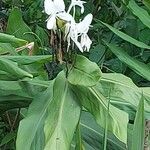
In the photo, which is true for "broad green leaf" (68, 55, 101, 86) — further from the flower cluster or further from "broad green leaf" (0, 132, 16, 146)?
"broad green leaf" (0, 132, 16, 146)

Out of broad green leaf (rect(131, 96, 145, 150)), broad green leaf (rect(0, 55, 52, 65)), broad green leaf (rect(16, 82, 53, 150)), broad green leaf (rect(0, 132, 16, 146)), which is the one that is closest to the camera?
broad green leaf (rect(131, 96, 145, 150))

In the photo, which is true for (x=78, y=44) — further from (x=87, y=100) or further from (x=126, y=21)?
(x=126, y=21)

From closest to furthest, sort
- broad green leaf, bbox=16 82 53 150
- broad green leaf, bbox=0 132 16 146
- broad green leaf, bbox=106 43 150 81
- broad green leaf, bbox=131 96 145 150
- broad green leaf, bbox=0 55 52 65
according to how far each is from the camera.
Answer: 1. broad green leaf, bbox=131 96 145 150
2. broad green leaf, bbox=16 82 53 150
3. broad green leaf, bbox=0 55 52 65
4. broad green leaf, bbox=0 132 16 146
5. broad green leaf, bbox=106 43 150 81

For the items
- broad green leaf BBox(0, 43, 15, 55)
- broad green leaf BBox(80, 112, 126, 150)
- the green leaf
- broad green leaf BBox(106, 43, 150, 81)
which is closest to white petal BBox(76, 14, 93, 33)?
the green leaf

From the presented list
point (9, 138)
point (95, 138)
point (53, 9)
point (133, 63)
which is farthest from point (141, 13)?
point (53, 9)

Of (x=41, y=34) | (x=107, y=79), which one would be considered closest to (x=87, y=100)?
(x=107, y=79)

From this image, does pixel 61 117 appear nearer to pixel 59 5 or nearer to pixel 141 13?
pixel 59 5
